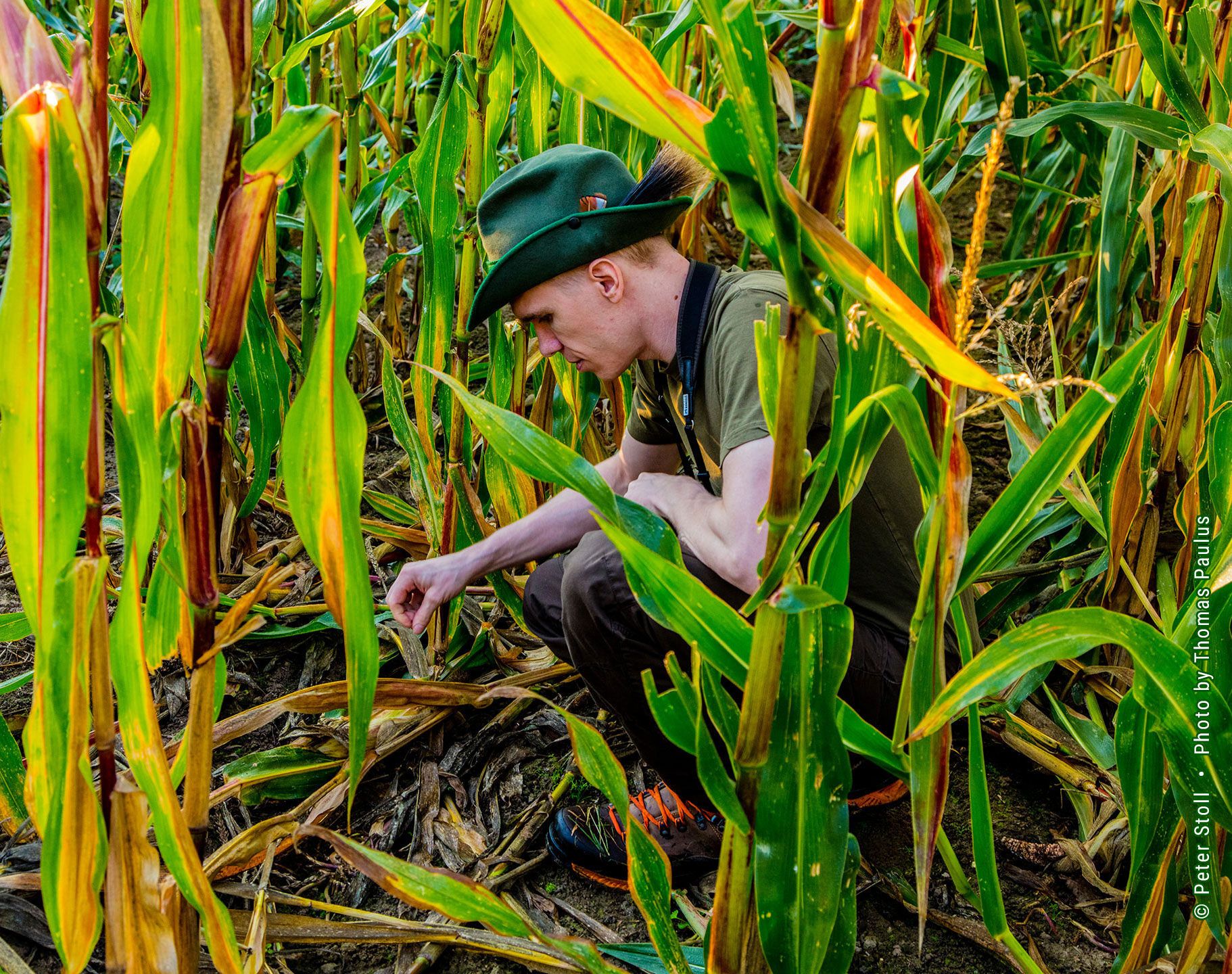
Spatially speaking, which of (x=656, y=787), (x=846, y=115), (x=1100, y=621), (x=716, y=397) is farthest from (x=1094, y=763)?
(x=846, y=115)

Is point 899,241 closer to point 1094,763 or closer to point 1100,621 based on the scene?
point 1100,621

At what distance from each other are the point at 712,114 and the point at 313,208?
0.21m

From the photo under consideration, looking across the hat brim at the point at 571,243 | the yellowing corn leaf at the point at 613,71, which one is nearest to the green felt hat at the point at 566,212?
the hat brim at the point at 571,243

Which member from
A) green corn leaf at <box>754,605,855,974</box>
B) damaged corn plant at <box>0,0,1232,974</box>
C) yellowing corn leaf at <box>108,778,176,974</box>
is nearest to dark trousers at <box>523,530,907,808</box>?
damaged corn plant at <box>0,0,1232,974</box>

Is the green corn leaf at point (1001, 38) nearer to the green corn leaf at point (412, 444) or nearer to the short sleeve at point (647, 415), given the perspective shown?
the short sleeve at point (647, 415)

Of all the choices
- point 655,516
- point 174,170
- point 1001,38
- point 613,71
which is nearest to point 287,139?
point 174,170

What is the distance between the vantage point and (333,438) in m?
0.54

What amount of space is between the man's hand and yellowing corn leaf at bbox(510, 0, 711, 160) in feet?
2.41

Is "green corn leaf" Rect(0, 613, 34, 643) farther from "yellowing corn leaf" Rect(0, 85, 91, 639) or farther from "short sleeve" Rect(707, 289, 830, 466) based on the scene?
"short sleeve" Rect(707, 289, 830, 466)

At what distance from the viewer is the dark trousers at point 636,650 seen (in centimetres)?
107

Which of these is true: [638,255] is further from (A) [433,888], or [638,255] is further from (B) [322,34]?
(A) [433,888]

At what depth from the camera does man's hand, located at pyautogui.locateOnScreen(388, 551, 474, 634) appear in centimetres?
112

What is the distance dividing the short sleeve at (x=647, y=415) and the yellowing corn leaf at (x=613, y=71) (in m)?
0.74

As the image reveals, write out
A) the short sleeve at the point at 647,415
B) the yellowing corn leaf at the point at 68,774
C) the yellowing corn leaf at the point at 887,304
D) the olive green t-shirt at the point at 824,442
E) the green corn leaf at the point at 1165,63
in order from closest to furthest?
the yellowing corn leaf at the point at 887,304, the yellowing corn leaf at the point at 68,774, the green corn leaf at the point at 1165,63, the olive green t-shirt at the point at 824,442, the short sleeve at the point at 647,415
